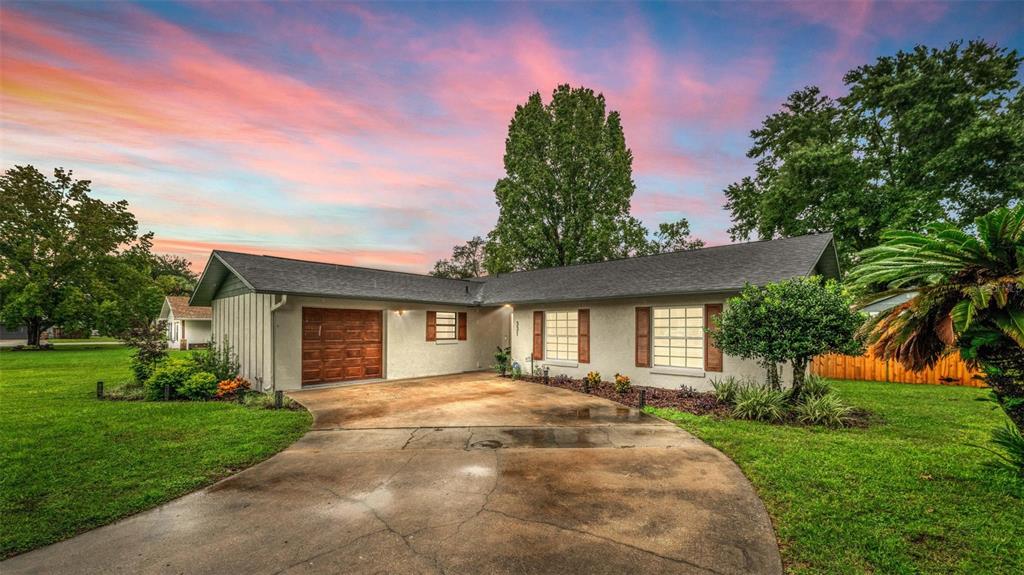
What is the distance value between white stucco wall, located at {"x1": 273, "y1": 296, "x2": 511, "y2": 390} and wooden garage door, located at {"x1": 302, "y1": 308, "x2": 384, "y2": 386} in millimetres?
190

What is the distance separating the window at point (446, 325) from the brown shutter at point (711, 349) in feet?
26.5

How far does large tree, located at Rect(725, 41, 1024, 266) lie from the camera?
1443cm

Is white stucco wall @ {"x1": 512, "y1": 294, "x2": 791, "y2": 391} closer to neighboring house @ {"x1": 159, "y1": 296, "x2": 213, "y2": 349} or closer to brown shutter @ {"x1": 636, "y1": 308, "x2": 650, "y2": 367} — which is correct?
brown shutter @ {"x1": 636, "y1": 308, "x2": 650, "y2": 367}

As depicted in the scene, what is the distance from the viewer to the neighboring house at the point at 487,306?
9.50 metres

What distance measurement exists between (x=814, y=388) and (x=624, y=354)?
13.9 feet

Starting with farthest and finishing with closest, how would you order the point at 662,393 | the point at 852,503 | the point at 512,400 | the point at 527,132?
the point at 527,132
the point at 662,393
the point at 512,400
the point at 852,503

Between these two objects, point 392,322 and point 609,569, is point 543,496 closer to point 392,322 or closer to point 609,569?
point 609,569

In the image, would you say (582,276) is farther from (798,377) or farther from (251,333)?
(251,333)

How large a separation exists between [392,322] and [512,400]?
5120 mm

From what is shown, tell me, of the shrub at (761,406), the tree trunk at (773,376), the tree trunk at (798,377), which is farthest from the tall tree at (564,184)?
the shrub at (761,406)

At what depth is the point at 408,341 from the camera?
40.4 ft

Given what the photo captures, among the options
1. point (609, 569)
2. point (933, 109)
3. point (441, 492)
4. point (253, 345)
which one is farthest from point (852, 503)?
point (933, 109)

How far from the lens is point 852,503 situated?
3.64 metres

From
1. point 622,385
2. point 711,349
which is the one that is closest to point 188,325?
point 622,385
